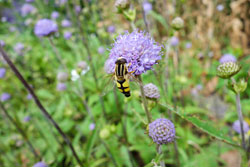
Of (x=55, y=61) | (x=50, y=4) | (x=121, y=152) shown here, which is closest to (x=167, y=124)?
(x=121, y=152)

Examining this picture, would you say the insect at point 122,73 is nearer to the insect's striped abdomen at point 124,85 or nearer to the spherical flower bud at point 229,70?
the insect's striped abdomen at point 124,85

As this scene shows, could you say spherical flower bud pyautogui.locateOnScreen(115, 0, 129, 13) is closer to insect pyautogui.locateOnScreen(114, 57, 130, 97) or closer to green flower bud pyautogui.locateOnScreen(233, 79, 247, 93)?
insect pyautogui.locateOnScreen(114, 57, 130, 97)

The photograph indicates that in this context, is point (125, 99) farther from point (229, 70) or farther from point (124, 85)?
point (229, 70)

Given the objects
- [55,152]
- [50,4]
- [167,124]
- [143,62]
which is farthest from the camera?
[50,4]

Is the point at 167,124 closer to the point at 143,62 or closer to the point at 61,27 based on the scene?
the point at 143,62

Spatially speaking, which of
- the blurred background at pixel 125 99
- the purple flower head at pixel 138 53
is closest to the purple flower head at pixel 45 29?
the blurred background at pixel 125 99

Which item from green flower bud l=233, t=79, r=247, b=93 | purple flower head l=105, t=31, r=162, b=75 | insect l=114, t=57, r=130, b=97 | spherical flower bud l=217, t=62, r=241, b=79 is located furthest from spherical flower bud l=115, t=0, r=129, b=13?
green flower bud l=233, t=79, r=247, b=93
